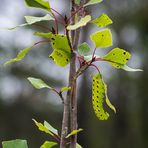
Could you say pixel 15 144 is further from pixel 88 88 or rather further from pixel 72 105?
pixel 88 88

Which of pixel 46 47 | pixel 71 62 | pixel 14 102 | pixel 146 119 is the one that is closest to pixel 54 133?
pixel 71 62

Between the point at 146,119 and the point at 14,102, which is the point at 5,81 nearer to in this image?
the point at 14,102

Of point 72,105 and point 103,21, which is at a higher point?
point 103,21

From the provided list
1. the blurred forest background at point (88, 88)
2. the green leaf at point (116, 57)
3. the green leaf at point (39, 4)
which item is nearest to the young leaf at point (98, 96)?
the green leaf at point (116, 57)

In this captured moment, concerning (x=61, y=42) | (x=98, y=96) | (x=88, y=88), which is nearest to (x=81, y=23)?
(x=61, y=42)

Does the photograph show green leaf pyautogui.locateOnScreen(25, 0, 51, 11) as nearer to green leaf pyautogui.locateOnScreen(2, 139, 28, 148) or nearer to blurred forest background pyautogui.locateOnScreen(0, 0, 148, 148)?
green leaf pyautogui.locateOnScreen(2, 139, 28, 148)

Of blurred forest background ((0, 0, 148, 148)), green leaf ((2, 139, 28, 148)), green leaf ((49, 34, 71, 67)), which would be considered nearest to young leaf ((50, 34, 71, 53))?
green leaf ((49, 34, 71, 67))

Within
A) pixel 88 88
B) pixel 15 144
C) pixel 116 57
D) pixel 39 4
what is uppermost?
pixel 39 4
